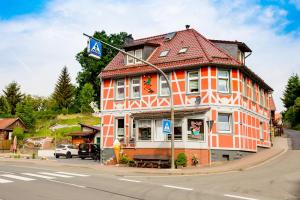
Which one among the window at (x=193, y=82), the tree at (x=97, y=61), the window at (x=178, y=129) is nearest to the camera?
the window at (x=178, y=129)

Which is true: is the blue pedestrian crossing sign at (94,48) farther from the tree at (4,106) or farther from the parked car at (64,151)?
the tree at (4,106)

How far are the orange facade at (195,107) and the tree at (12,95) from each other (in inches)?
2154

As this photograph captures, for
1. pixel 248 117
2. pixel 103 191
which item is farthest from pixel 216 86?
pixel 103 191

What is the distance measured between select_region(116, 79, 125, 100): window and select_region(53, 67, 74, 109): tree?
181 feet

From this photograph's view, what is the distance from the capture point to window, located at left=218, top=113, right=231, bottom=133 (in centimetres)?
2533

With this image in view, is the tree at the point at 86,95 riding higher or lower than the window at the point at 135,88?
higher

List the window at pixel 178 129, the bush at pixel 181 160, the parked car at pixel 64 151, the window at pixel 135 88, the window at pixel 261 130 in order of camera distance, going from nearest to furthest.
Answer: the bush at pixel 181 160 < the window at pixel 178 129 < the window at pixel 135 88 < the window at pixel 261 130 < the parked car at pixel 64 151

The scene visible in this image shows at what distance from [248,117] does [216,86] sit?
4102mm

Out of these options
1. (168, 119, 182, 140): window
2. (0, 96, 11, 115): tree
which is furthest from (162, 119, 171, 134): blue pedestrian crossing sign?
(0, 96, 11, 115): tree

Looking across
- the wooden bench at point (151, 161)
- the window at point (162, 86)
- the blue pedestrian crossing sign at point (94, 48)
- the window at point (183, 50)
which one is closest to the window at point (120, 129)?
the window at point (162, 86)

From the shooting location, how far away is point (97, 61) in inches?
2414

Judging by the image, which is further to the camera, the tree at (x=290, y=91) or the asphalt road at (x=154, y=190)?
the tree at (x=290, y=91)

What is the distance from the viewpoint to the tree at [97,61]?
60675 millimetres

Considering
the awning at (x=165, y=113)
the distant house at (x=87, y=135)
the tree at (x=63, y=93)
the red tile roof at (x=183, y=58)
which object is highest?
the tree at (x=63, y=93)
